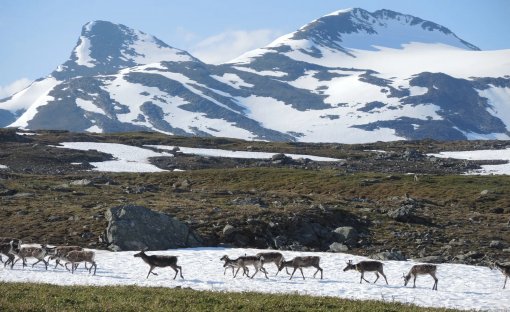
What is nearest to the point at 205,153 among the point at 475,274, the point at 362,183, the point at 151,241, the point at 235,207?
the point at 362,183

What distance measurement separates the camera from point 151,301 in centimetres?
1961

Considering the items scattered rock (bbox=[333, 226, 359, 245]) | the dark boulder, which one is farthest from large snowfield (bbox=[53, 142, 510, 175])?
scattered rock (bbox=[333, 226, 359, 245])

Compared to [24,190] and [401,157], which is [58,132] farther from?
[24,190]

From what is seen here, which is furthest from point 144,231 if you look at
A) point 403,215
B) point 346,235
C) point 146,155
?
point 146,155

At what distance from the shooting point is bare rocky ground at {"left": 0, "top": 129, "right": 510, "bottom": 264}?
4294 centimetres

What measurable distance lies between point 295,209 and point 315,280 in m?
19.2

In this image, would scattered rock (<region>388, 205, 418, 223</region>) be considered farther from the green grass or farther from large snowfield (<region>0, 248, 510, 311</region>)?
the green grass

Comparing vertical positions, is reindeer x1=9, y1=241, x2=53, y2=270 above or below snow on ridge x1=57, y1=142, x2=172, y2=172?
below

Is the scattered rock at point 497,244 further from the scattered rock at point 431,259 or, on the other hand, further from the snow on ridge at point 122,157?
the snow on ridge at point 122,157

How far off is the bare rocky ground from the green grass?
1712 cm

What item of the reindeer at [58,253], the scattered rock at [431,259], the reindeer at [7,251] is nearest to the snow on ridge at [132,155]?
the reindeer at [7,251]

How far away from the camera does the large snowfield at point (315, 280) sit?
1051 inches

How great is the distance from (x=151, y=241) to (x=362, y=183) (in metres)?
44.8

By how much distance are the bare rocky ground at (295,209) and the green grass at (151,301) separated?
17.1 metres
